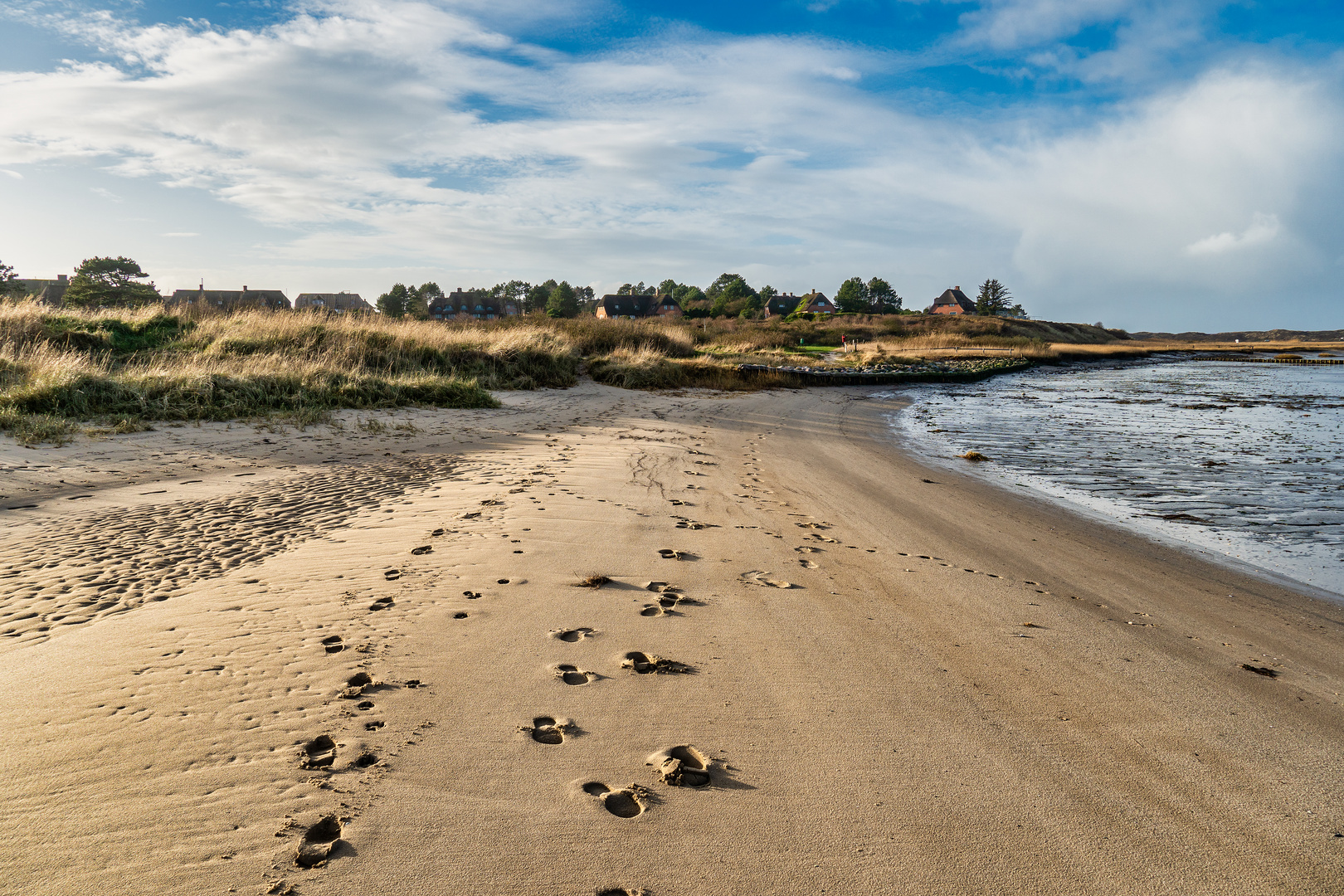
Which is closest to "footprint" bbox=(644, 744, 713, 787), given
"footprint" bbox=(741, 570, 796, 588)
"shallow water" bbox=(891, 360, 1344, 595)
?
"footprint" bbox=(741, 570, 796, 588)

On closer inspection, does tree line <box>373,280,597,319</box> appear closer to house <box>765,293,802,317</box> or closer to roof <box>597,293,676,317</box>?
roof <box>597,293,676,317</box>

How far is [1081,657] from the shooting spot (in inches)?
128

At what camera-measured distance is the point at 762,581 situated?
13.7ft

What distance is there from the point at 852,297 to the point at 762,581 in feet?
→ 270

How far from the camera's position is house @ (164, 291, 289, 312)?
19.4 metres

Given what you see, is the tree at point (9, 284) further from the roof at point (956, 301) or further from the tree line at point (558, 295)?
the roof at point (956, 301)

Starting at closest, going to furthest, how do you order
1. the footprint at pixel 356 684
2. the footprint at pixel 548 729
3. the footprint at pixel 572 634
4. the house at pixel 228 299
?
the footprint at pixel 548 729 → the footprint at pixel 356 684 → the footprint at pixel 572 634 → the house at pixel 228 299

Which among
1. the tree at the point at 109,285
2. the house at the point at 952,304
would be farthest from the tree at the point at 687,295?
the tree at the point at 109,285

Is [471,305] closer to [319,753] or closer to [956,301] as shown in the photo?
[956,301]

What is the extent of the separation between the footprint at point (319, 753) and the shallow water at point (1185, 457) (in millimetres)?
6515

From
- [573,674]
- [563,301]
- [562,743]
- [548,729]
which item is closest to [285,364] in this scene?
[573,674]

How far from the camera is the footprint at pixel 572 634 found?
10.5 ft

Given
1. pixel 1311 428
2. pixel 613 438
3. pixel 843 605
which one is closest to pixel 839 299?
pixel 1311 428

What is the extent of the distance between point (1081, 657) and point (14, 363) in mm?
14163
